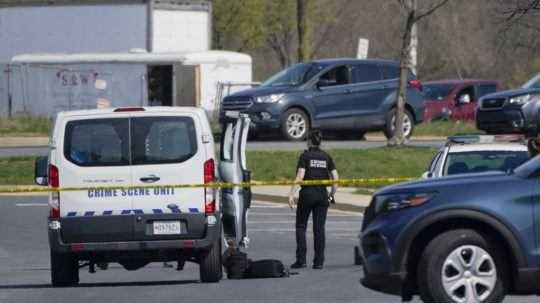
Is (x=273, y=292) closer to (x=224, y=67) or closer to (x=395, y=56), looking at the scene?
(x=224, y=67)

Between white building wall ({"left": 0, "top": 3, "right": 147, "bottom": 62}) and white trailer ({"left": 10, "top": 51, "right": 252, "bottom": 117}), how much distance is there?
5.57 feet

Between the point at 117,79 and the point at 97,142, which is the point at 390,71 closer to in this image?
the point at 117,79

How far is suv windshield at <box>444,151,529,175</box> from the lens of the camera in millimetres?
15003

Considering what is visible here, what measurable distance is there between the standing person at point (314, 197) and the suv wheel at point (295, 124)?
45.2 ft

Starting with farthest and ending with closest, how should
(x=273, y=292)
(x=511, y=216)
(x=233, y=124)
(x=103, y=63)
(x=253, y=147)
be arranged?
(x=103, y=63)
(x=253, y=147)
(x=233, y=124)
(x=273, y=292)
(x=511, y=216)

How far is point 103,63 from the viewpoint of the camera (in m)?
42.0

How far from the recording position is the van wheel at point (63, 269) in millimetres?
14336

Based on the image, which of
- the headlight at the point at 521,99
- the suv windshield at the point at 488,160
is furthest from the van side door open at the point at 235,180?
the headlight at the point at 521,99

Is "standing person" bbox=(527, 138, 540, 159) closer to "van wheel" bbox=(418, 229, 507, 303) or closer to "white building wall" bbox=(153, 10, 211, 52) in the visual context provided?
"van wheel" bbox=(418, 229, 507, 303)

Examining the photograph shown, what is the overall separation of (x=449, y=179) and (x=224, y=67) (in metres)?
32.0

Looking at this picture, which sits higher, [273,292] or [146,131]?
[146,131]

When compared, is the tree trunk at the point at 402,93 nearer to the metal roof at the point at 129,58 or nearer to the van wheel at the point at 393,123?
the van wheel at the point at 393,123

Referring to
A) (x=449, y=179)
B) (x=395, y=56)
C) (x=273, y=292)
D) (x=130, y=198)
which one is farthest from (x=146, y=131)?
(x=395, y=56)

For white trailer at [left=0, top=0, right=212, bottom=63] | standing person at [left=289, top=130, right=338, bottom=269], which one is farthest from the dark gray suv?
standing person at [left=289, top=130, right=338, bottom=269]
